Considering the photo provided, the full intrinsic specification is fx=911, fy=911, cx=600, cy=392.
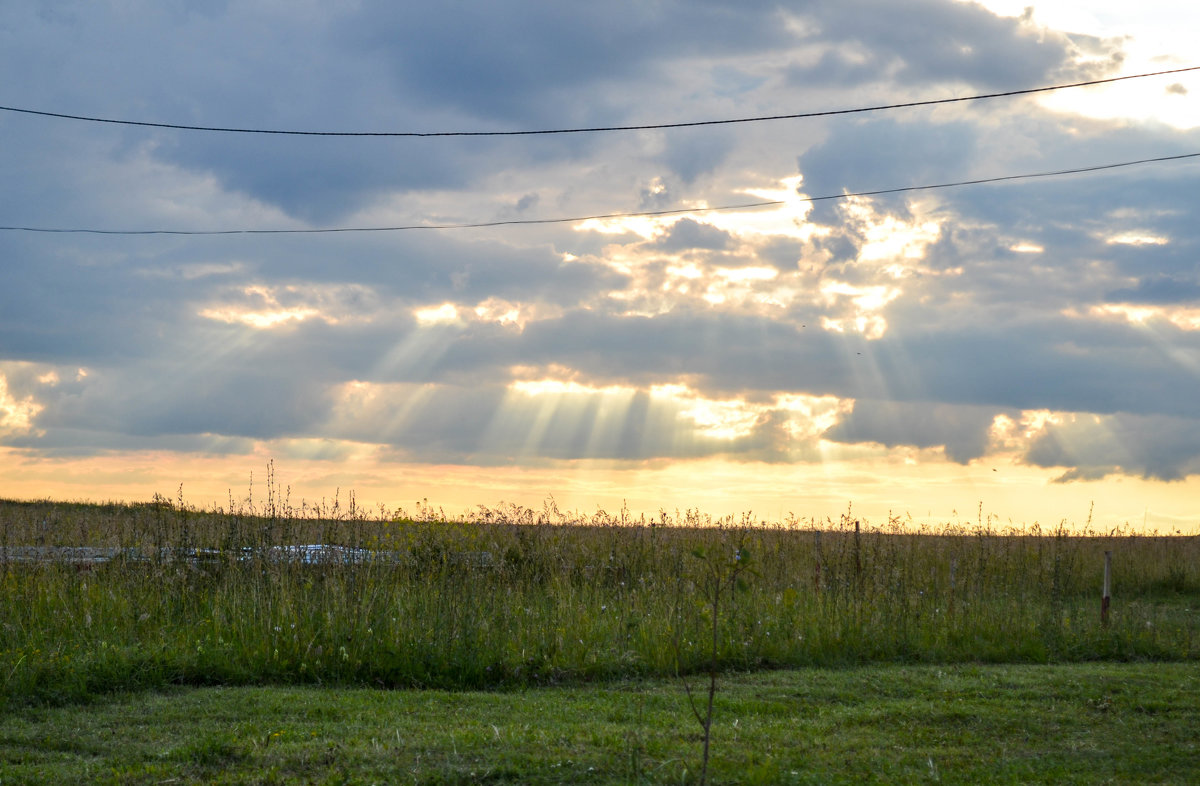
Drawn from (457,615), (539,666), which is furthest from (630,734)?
(457,615)

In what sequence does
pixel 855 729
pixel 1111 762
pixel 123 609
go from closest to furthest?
pixel 1111 762 → pixel 855 729 → pixel 123 609

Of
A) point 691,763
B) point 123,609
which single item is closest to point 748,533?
point 123,609

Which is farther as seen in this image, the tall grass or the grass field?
the tall grass

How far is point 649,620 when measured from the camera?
1020 centimetres

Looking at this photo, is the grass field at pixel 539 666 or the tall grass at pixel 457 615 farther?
the tall grass at pixel 457 615

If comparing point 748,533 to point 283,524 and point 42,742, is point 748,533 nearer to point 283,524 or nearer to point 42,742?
point 283,524

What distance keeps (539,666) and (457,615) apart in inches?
49.4

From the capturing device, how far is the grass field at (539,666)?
581 centimetres

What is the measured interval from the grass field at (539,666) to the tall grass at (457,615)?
38 millimetres

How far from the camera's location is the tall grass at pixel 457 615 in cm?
858

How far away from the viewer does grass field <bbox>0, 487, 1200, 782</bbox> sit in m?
5.81

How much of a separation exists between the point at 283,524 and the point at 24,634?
3.27 meters

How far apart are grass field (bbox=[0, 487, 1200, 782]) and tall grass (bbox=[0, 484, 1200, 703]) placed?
4 centimetres

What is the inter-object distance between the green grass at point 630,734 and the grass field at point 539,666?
0.03 meters
